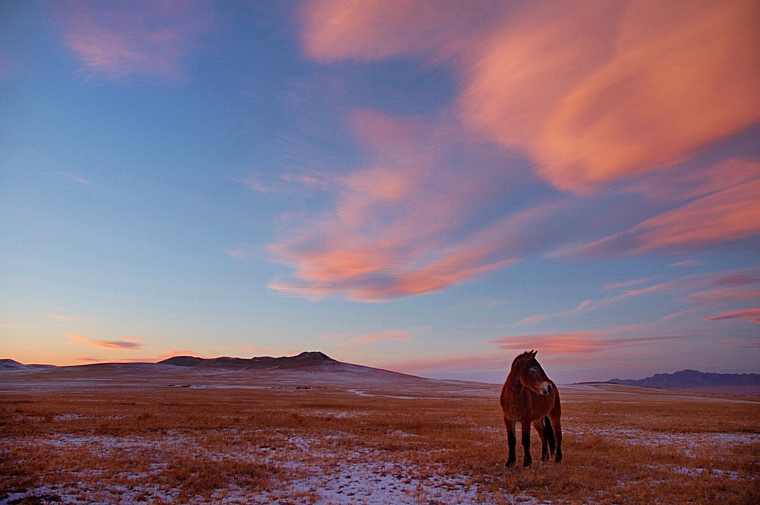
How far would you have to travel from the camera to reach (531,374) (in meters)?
12.0

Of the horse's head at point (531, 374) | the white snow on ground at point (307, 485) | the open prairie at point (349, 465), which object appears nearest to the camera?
the white snow on ground at point (307, 485)

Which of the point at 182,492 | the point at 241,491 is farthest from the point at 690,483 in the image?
the point at 182,492

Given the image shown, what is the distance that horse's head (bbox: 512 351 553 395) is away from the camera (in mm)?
11532

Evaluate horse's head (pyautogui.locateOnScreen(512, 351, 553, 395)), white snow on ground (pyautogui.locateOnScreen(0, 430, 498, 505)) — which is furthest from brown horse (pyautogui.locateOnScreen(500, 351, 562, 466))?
white snow on ground (pyautogui.locateOnScreen(0, 430, 498, 505))

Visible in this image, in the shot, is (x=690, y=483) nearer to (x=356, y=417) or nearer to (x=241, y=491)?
(x=241, y=491)

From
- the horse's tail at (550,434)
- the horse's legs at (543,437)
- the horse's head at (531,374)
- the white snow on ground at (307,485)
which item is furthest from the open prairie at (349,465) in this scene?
the horse's head at (531,374)

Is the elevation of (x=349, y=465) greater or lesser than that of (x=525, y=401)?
lesser

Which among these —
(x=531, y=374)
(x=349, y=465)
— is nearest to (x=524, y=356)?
(x=531, y=374)

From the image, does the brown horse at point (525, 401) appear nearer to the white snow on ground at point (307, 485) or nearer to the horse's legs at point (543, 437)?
the horse's legs at point (543, 437)

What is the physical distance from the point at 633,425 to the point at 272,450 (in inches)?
784

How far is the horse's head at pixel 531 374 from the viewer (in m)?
11.5

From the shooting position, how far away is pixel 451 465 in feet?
42.0

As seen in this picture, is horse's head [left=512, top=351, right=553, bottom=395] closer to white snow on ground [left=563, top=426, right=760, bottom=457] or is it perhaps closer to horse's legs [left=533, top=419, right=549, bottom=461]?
horse's legs [left=533, top=419, right=549, bottom=461]

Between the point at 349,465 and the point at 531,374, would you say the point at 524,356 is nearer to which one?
the point at 531,374
